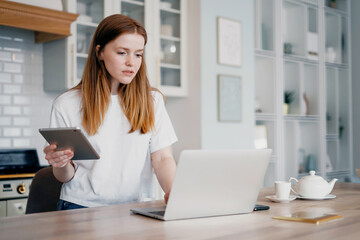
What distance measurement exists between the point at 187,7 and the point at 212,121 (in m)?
1.06

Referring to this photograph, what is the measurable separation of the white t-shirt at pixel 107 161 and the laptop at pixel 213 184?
1.51 ft

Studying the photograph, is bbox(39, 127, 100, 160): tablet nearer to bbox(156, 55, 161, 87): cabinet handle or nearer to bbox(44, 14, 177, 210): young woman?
bbox(44, 14, 177, 210): young woman

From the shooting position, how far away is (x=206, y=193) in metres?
1.40

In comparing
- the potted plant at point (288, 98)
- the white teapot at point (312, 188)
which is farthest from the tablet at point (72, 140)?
the potted plant at point (288, 98)

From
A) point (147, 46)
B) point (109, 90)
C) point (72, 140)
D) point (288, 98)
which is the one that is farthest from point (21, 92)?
point (288, 98)

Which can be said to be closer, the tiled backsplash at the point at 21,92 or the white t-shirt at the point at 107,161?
the white t-shirt at the point at 107,161

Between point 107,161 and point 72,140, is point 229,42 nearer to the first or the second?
point 107,161

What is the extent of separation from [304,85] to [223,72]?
1.85 m

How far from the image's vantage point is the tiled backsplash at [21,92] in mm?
3564

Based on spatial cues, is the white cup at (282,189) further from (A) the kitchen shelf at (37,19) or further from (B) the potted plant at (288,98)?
(B) the potted plant at (288,98)

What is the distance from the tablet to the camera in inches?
57.6

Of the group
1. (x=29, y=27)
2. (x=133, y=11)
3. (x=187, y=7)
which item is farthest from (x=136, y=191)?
(x=187, y=7)

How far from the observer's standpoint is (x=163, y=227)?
4.11 ft

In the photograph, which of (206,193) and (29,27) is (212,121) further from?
(206,193)
